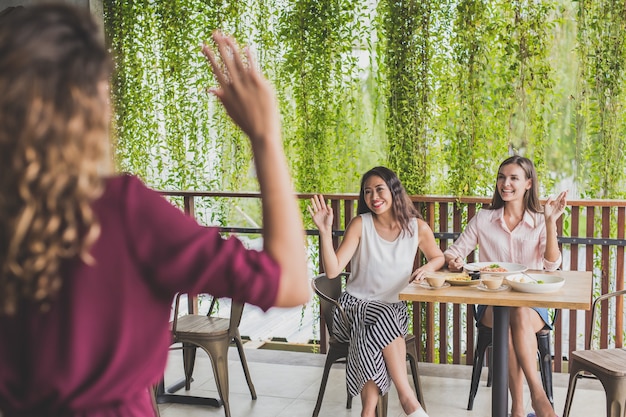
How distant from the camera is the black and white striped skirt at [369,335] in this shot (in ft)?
11.6

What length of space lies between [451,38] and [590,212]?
1.51m

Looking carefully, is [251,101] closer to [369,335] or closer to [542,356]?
[369,335]

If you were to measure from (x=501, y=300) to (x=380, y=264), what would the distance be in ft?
3.17

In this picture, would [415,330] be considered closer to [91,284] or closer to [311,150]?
[311,150]

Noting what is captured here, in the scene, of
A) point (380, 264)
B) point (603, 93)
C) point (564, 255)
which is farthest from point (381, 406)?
point (603, 93)

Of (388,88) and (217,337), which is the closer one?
(217,337)

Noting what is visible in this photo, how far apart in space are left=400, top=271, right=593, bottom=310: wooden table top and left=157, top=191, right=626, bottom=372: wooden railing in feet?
4.17

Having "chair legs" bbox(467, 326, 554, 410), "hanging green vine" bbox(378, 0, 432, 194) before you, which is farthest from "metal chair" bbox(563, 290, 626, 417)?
A: "hanging green vine" bbox(378, 0, 432, 194)

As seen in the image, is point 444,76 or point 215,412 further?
point 444,76

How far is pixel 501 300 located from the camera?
3033mm

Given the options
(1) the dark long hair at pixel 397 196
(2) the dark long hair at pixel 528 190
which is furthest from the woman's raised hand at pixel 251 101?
(2) the dark long hair at pixel 528 190

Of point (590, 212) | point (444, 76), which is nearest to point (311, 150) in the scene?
point (444, 76)

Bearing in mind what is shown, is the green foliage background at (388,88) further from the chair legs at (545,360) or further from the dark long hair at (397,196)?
the chair legs at (545,360)

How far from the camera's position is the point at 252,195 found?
5.29m
